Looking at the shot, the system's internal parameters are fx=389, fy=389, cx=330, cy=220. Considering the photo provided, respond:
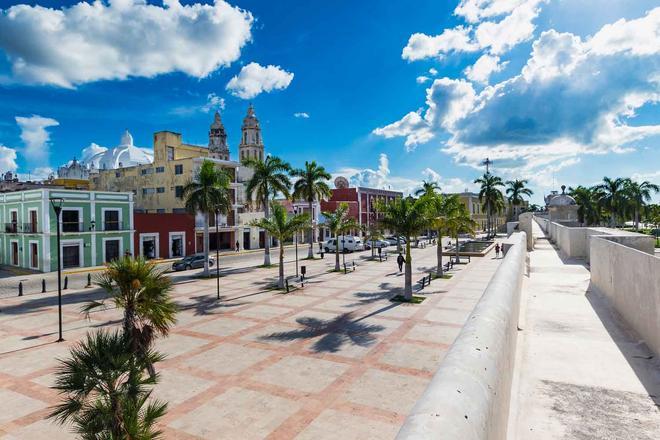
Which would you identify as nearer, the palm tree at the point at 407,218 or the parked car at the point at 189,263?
the palm tree at the point at 407,218

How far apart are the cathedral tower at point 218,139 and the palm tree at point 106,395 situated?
3698 inches

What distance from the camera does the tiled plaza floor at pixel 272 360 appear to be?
8680mm

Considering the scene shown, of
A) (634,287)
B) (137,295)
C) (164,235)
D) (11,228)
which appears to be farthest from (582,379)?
(11,228)

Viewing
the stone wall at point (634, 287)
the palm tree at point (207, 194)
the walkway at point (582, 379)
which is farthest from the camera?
the palm tree at point (207, 194)

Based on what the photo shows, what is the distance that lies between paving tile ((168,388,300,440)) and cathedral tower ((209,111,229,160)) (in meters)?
91.4

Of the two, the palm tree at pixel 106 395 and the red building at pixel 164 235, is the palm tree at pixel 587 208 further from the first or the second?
the palm tree at pixel 106 395

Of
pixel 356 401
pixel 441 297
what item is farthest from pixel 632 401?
pixel 441 297

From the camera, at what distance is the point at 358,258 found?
1594 inches

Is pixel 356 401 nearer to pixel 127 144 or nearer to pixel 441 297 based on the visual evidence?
pixel 441 297

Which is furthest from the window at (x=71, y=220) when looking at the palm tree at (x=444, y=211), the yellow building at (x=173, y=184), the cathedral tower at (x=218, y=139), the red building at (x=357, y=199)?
the cathedral tower at (x=218, y=139)

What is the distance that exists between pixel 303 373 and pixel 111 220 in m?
33.9

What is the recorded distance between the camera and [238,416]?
8.88 m

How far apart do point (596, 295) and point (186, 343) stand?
44.6ft

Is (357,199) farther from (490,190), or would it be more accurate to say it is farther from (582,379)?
(582,379)
